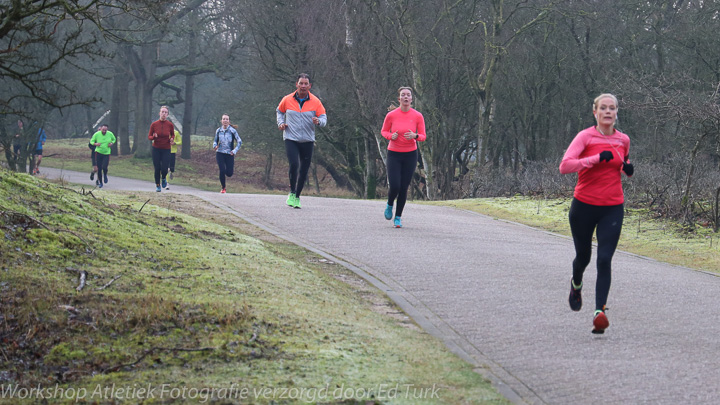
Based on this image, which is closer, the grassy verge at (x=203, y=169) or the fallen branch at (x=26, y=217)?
the fallen branch at (x=26, y=217)

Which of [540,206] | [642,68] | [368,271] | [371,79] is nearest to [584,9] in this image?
[642,68]

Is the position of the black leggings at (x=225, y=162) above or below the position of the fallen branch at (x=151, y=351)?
above

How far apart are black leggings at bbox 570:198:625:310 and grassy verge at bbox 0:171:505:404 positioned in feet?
5.34

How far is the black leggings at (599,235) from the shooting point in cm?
711

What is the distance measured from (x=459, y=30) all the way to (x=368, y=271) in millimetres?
21124

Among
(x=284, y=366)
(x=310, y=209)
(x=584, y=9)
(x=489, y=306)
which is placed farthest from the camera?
(x=584, y=9)

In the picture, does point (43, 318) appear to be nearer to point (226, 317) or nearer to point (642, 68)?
point (226, 317)

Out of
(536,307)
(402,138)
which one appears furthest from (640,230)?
(536,307)

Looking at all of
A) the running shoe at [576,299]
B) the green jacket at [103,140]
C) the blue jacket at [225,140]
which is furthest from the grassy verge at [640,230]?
the green jacket at [103,140]

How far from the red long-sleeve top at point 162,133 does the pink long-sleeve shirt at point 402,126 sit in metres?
8.02

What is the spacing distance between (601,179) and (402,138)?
5964 mm

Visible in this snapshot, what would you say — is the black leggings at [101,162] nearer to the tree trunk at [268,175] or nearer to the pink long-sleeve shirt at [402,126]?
the pink long-sleeve shirt at [402,126]

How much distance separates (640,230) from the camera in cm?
1470

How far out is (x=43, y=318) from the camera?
5.67 meters
